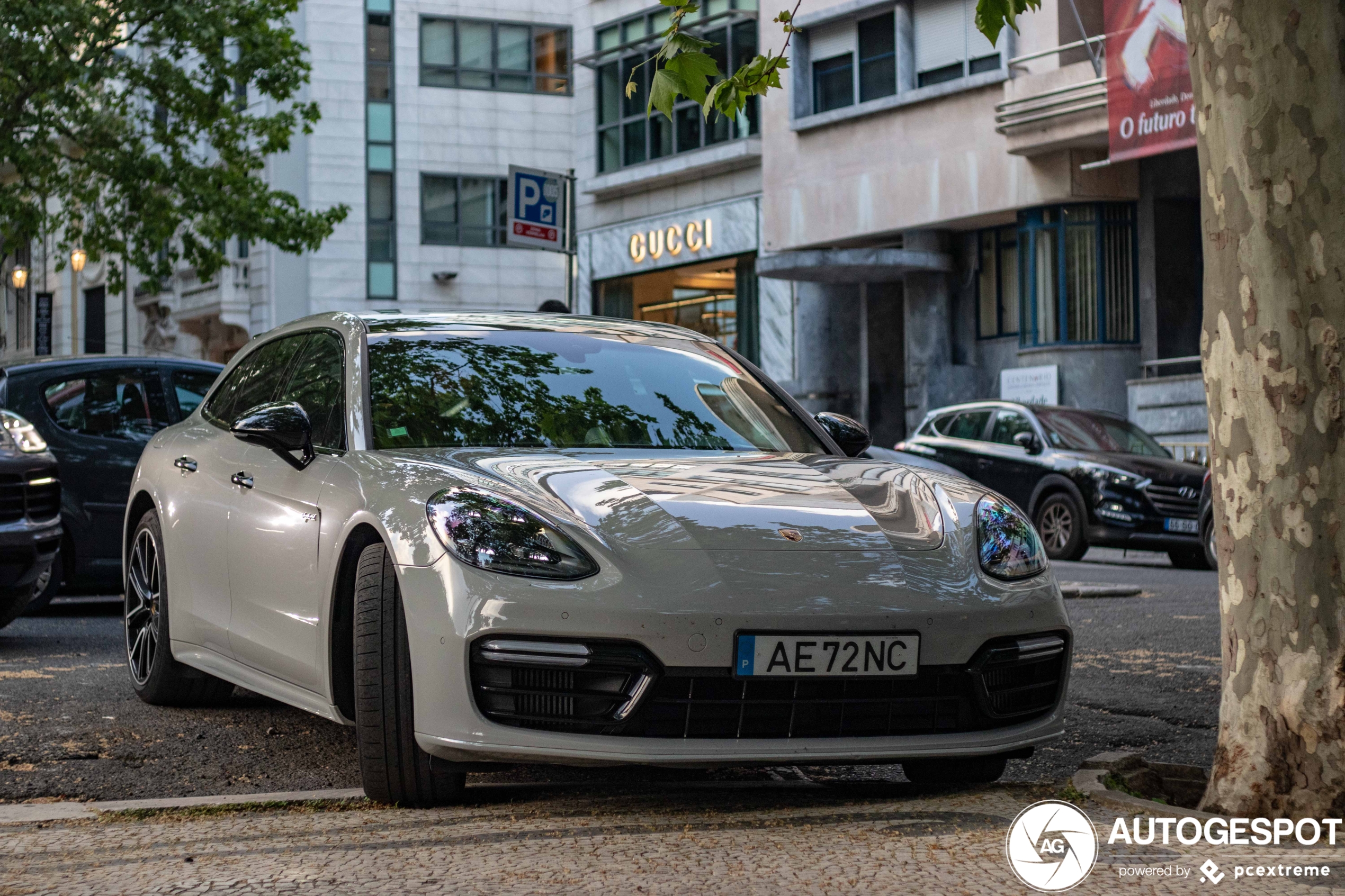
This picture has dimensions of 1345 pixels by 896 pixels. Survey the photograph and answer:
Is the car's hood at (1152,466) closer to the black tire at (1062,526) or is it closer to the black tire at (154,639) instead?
the black tire at (1062,526)

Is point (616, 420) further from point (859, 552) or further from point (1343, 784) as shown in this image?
point (1343, 784)

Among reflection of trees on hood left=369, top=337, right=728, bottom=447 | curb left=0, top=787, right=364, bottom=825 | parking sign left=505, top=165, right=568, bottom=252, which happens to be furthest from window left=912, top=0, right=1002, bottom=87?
curb left=0, top=787, right=364, bottom=825

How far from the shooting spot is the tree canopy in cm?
2300

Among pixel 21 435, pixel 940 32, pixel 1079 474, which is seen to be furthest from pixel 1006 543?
pixel 940 32

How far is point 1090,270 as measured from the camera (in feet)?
89.5

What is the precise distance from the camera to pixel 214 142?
998 inches

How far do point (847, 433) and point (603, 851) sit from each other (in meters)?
2.44

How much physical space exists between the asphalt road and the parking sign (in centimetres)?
940

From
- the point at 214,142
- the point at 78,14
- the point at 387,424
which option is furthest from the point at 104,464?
the point at 214,142

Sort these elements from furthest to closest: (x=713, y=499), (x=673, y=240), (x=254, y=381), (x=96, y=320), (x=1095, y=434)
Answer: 1. (x=96, y=320)
2. (x=673, y=240)
3. (x=1095, y=434)
4. (x=254, y=381)
5. (x=713, y=499)

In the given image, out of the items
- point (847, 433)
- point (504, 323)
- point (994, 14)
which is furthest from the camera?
point (847, 433)

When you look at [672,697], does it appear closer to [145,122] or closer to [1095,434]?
[1095,434]

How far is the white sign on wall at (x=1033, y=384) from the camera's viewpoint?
27031 mm

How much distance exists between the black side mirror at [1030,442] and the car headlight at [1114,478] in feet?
2.14
